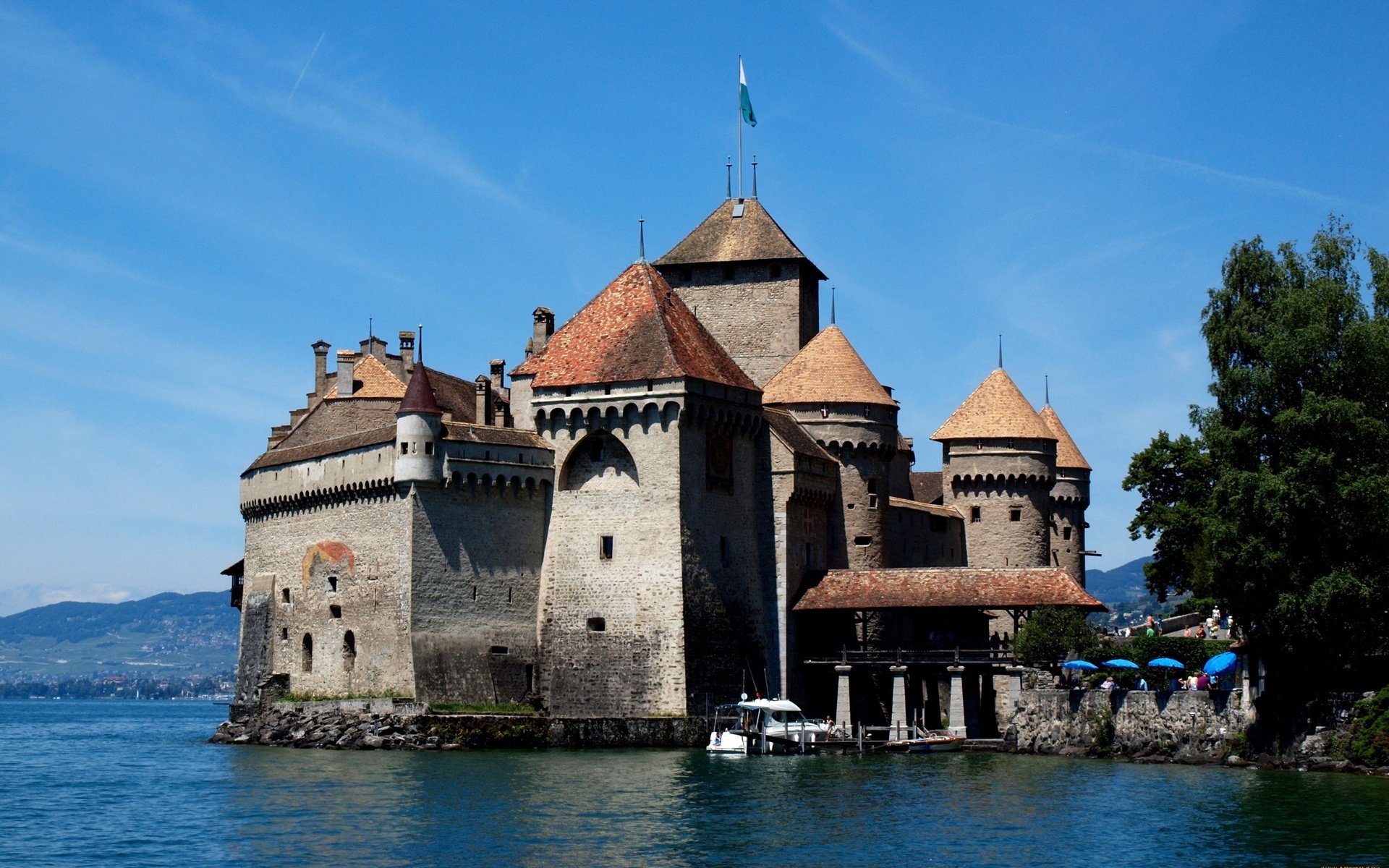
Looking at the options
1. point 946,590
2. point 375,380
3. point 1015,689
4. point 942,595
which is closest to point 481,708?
point 375,380

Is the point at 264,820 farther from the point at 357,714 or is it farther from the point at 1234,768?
the point at 1234,768

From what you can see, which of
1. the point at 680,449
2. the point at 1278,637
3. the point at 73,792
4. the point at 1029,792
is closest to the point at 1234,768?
the point at 1278,637

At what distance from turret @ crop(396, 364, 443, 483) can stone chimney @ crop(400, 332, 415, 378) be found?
30.9 ft

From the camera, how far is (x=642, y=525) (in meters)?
55.4

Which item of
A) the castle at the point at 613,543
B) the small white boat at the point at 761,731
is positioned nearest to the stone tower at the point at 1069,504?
the castle at the point at 613,543

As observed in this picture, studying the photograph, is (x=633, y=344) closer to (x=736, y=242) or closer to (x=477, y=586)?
(x=477, y=586)

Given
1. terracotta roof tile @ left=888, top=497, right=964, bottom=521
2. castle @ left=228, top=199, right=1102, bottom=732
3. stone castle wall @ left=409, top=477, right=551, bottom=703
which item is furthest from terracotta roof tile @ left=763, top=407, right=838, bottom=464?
stone castle wall @ left=409, top=477, right=551, bottom=703

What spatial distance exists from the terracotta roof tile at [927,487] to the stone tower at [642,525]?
23089 millimetres

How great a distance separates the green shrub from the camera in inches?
1729

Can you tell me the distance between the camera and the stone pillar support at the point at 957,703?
55.7 m

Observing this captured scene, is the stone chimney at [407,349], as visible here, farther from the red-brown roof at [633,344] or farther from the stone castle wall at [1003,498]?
the stone castle wall at [1003,498]

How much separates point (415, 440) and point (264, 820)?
59.0 feet

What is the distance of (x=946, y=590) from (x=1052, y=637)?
4.88 metres

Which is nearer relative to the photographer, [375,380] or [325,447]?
[325,447]
